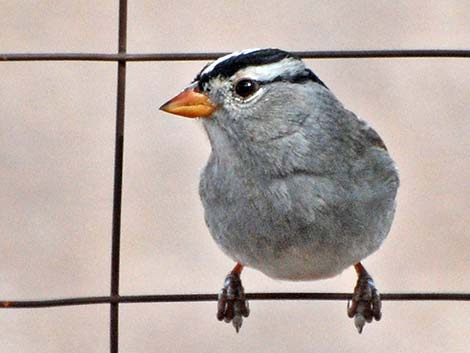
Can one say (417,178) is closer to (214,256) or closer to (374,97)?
(374,97)

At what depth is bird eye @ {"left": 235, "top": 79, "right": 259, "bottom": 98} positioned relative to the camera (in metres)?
4.16

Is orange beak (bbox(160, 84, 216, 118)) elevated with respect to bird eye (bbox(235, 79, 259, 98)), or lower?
lower

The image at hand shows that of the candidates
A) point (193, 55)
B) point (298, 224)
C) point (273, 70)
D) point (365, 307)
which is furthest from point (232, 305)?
point (193, 55)

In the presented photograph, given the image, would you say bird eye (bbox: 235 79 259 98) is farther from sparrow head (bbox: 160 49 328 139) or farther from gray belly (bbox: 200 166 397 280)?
gray belly (bbox: 200 166 397 280)

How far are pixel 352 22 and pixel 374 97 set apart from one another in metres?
0.68

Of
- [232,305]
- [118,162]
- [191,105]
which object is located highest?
[191,105]

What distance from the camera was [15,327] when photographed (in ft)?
23.4

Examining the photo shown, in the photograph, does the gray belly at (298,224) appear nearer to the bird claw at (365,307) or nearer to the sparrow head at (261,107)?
the sparrow head at (261,107)

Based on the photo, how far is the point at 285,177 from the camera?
4254 millimetres

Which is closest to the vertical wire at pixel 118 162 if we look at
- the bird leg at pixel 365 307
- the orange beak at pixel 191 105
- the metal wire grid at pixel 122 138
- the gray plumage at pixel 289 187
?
the metal wire grid at pixel 122 138

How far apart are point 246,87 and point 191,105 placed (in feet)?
0.49

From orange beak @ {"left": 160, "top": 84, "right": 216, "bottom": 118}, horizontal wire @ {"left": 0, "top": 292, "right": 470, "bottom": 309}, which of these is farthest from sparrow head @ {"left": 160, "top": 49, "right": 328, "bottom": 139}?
horizontal wire @ {"left": 0, "top": 292, "right": 470, "bottom": 309}

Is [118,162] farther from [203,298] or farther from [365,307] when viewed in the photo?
[365,307]

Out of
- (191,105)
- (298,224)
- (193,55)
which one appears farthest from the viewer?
(298,224)
